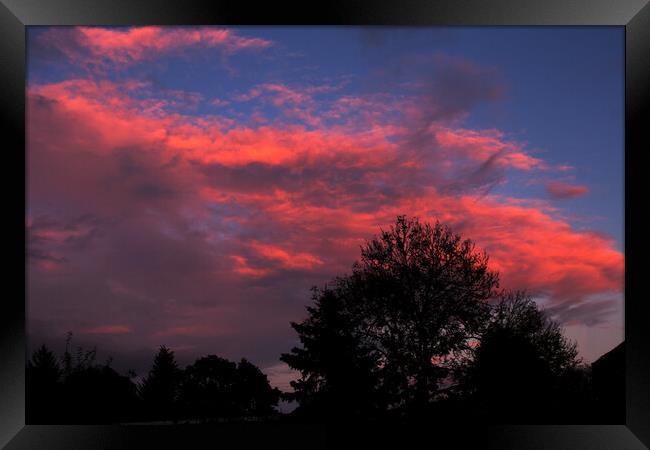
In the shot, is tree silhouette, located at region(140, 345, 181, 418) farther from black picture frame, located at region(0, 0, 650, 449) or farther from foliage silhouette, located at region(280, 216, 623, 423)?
black picture frame, located at region(0, 0, 650, 449)

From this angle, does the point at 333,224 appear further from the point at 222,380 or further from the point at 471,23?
the point at 471,23

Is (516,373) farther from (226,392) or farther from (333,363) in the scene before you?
(226,392)

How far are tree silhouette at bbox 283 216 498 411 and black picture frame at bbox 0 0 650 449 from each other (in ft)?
46.7

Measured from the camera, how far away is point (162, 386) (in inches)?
943

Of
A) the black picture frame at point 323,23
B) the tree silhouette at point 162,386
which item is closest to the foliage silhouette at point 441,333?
the tree silhouette at point 162,386

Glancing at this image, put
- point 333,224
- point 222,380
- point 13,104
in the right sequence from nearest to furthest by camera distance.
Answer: point 13,104
point 333,224
point 222,380

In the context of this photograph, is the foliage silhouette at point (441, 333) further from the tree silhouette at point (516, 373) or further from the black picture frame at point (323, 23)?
the black picture frame at point (323, 23)

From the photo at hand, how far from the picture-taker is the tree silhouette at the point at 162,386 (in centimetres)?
2386

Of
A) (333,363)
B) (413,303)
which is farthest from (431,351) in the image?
(333,363)

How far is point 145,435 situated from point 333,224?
57.5 ft

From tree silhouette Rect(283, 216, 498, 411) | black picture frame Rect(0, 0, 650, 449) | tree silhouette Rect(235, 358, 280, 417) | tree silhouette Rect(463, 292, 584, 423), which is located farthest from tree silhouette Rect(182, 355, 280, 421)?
black picture frame Rect(0, 0, 650, 449)

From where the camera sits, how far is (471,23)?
9.29ft

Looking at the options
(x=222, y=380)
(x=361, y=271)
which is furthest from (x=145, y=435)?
(x=222, y=380)

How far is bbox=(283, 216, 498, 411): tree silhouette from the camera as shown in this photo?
1686 cm
